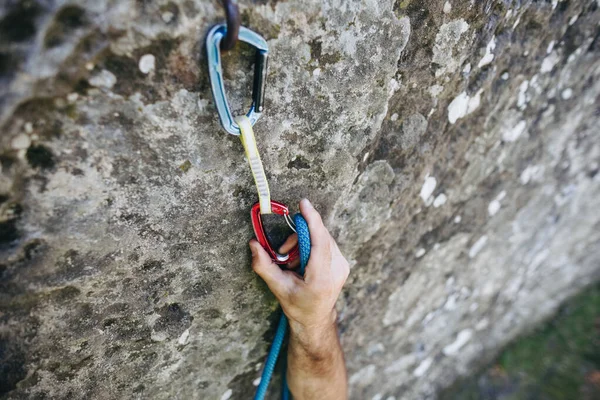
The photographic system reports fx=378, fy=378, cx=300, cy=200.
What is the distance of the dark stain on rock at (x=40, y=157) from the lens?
43 centimetres

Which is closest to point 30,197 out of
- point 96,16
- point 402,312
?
point 96,16

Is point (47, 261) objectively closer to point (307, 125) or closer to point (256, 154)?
point (256, 154)

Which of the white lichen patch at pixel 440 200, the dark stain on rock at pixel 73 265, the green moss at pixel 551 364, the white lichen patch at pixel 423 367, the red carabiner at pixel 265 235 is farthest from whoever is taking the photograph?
the green moss at pixel 551 364

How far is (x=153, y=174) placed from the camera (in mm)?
525

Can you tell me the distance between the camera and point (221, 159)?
57 centimetres

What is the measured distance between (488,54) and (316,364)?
0.74m

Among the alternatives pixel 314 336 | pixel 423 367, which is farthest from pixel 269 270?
pixel 423 367

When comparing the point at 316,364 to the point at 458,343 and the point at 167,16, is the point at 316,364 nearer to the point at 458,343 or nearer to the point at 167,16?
the point at 167,16

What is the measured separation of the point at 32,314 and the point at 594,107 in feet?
5.19

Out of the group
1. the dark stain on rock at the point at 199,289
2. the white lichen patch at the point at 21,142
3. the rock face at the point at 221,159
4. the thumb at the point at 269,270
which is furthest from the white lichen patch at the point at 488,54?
the white lichen patch at the point at 21,142

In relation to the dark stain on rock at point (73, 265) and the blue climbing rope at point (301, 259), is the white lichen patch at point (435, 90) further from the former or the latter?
the dark stain on rock at point (73, 265)

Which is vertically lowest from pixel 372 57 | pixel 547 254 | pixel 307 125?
pixel 547 254

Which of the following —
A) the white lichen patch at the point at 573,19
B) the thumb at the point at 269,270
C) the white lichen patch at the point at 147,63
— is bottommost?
the thumb at the point at 269,270

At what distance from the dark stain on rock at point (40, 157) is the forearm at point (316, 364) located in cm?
51
